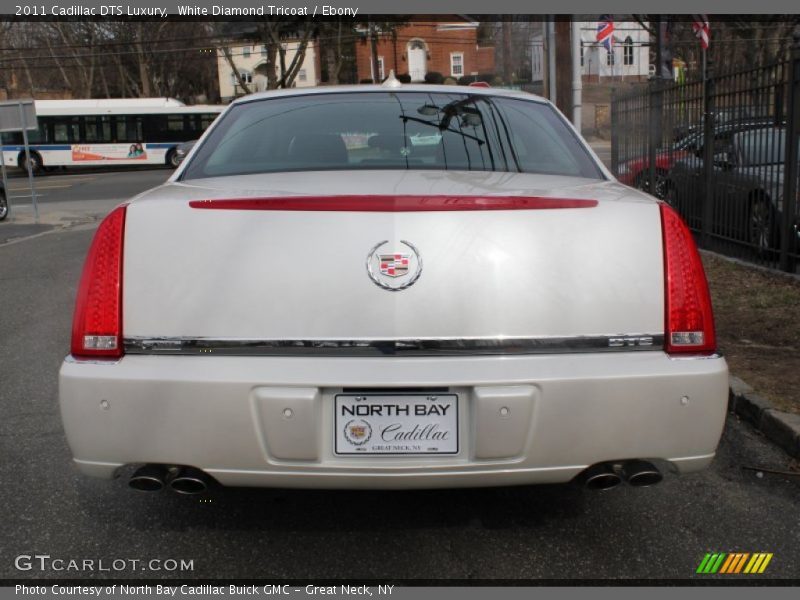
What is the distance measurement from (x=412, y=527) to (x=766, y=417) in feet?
6.59

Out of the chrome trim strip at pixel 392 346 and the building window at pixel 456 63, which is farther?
the building window at pixel 456 63

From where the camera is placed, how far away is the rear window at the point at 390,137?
11.0ft

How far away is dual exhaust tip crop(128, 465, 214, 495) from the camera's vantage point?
2.61 m

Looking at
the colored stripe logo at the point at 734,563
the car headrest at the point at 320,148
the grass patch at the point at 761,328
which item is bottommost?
the colored stripe logo at the point at 734,563

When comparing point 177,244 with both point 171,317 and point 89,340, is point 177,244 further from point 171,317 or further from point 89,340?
point 89,340

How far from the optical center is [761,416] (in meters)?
4.18

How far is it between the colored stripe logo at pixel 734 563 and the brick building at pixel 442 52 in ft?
242

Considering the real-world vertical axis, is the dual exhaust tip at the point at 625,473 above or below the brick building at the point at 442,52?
below

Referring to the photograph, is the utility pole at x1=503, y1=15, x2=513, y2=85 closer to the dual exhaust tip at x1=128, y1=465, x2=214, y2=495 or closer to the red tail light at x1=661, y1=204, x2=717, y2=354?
the red tail light at x1=661, y1=204, x2=717, y2=354

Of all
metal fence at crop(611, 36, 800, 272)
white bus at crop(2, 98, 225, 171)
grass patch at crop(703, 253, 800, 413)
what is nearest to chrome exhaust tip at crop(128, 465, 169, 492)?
grass patch at crop(703, 253, 800, 413)

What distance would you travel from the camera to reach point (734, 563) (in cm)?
286

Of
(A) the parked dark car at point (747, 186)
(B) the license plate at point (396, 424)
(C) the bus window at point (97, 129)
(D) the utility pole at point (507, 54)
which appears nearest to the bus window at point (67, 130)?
(C) the bus window at point (97, 129)

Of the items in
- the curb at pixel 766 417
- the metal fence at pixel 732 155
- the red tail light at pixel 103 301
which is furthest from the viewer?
the metal fence at pixel 732 155

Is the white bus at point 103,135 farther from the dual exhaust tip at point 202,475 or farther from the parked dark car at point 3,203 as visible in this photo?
the dual exhaust tip at point 202,475
